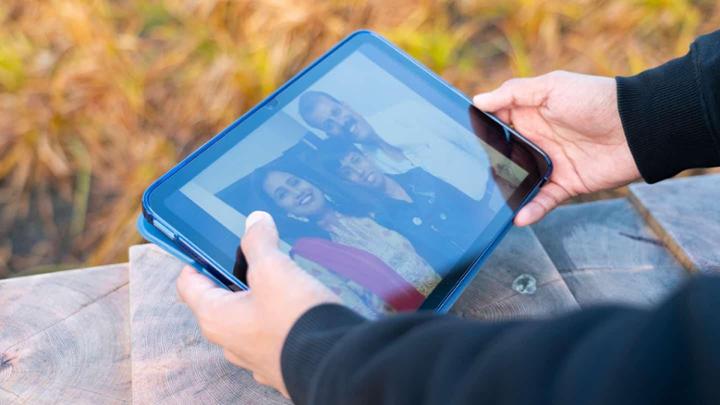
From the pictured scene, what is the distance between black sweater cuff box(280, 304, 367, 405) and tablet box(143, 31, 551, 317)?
147 millimetres

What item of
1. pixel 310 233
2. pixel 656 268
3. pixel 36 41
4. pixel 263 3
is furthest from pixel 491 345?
pixel 36 41

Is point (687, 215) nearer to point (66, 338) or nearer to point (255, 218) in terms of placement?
point (255, 218)

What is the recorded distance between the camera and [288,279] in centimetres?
75

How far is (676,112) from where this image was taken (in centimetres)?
104

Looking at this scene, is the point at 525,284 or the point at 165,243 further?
the point at 525,284

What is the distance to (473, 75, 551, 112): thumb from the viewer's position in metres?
1.14

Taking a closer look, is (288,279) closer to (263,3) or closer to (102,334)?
(102,334)

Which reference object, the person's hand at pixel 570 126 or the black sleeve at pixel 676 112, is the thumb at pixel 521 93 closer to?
the person's hand at pixel 570 126

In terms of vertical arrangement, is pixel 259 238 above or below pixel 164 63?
above

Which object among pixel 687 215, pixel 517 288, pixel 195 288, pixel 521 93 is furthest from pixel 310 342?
pixel 687 215

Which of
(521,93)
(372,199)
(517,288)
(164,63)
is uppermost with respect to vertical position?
(521,93)

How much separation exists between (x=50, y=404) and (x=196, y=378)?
0.63 feet

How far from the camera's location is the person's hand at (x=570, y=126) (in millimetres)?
1114

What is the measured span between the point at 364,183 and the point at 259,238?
21cm
